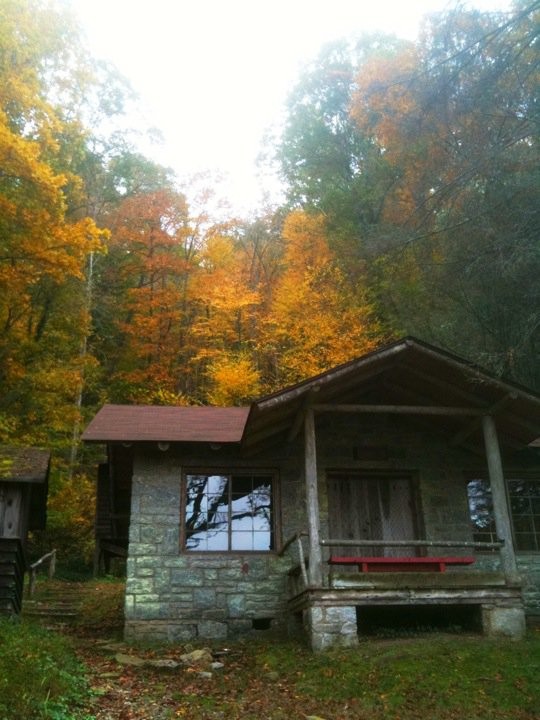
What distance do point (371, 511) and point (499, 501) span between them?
97.2 inches

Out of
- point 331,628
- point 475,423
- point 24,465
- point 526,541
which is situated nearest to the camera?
point 331,628

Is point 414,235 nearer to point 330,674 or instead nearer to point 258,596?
point 258,596

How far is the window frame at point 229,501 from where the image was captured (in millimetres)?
11328

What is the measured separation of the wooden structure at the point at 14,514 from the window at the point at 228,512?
262 cm

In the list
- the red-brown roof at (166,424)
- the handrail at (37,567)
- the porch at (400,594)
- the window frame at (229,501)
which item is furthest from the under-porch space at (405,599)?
the handrail at (37,567)

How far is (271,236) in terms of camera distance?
2858 cm

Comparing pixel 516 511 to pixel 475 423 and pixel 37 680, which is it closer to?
pixel 475 423

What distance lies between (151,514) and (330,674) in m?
4.51

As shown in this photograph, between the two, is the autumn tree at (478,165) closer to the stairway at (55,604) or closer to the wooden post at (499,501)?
the wooden post at (499,501)

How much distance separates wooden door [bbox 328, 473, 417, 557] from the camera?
39.3 feet

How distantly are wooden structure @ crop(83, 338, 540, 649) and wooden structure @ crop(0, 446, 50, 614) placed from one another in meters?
1.08

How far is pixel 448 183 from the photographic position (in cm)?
1188

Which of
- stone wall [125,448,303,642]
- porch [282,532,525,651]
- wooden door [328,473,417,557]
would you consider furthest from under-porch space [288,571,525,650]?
wooden door [328,473,417,557]

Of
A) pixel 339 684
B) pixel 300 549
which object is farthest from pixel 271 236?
pixel 339 684
